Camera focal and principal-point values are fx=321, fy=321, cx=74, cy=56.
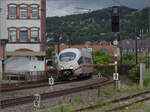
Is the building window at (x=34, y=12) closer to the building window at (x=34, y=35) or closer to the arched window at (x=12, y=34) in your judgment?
the building window at (x=34, y=35)

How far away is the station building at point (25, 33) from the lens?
45.2 m

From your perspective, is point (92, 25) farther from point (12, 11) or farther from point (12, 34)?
point (12, 11)

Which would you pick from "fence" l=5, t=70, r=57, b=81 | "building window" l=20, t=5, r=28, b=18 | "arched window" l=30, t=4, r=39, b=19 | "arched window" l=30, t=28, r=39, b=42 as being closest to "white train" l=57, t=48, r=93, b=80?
"fence" l=5, t=70, r=57, b=81

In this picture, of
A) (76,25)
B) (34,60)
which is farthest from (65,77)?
(76,25)

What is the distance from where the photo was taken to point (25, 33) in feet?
152

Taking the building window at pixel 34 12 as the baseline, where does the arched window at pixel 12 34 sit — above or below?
below

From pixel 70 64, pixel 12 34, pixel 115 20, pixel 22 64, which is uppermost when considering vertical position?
pixel 12 34

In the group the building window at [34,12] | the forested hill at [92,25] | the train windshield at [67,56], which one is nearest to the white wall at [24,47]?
the building window at [34,12]

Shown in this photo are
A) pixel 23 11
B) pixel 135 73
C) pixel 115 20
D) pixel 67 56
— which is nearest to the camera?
pixel 115 20

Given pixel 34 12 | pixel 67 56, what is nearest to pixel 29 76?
pixel 67 56

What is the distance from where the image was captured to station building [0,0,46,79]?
45156 mm

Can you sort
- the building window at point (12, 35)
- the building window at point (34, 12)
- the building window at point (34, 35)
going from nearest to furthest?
the building window at point (34, 12)
the building window at point (12, 35)
the building window at point (34, 35)

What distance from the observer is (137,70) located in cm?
3353

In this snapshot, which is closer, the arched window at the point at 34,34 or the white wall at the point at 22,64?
the white wall at the point at 22,64
